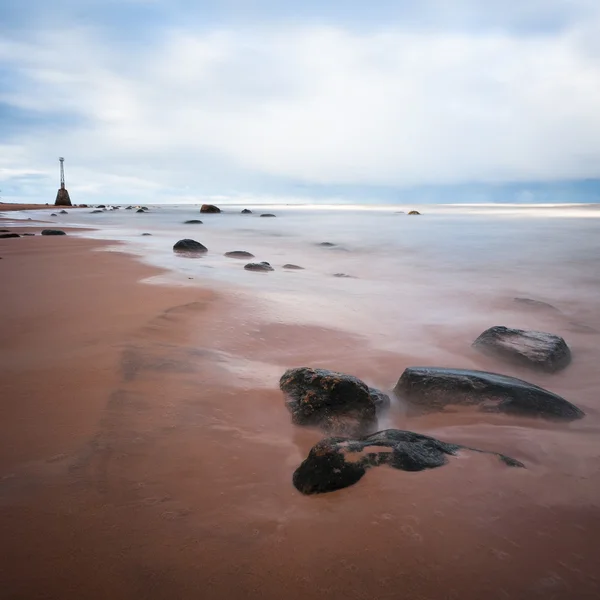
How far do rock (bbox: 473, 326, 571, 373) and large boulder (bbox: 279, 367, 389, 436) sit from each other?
5.96ft

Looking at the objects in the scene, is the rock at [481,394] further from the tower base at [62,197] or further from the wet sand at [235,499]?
the tower base at [62,197]

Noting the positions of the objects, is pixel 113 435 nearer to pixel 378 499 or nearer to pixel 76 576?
pixel 76 576

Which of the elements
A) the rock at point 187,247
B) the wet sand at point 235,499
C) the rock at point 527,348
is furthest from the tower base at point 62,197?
the rock at point 527,348

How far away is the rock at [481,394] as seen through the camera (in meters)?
2.67

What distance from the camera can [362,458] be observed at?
1961 millimetres

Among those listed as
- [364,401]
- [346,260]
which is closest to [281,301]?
[364,401]

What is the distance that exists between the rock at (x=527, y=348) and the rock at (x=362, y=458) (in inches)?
72.6

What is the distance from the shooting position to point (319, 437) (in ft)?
7.79

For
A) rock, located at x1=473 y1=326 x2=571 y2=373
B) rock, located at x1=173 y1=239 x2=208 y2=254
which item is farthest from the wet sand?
rock, located at x1=173 y1=239 x2=208 y2=254

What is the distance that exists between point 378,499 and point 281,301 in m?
3.86

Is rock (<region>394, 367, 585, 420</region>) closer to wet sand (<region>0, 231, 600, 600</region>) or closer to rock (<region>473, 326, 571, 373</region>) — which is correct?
wet sand (<region>0, 231, 600, 600</region>)

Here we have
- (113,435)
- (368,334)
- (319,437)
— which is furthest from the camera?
(368,334)

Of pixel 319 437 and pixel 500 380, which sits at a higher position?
pixel 500 380

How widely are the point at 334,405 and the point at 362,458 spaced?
60cm
